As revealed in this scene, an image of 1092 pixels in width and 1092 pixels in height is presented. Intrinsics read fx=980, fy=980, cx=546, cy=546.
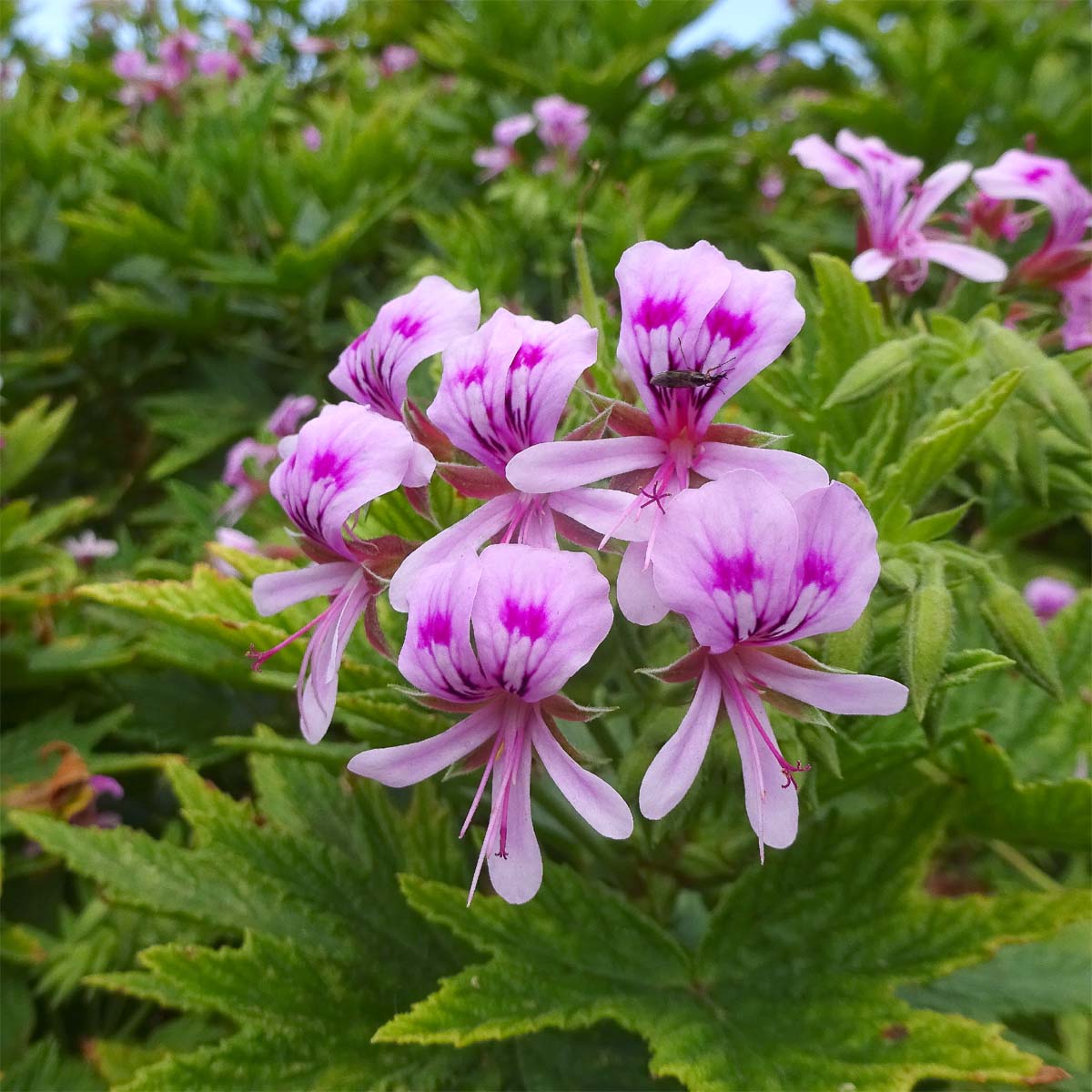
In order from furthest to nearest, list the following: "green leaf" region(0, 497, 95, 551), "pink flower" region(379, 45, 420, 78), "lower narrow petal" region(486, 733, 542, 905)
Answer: "pink flower" region(379, 45, 420, 78) → "green leaf" region(0, 497, 95, 551) → "lower narrow petal" region(486, 733, 542, 905)

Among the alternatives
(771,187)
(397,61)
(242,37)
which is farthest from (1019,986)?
(242,37)

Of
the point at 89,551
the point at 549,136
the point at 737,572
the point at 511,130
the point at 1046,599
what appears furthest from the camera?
the point at 549,136

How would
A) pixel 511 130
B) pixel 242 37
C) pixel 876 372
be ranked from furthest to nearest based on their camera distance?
pixel 242 37 < pixel 511 130 < pixel 876 372

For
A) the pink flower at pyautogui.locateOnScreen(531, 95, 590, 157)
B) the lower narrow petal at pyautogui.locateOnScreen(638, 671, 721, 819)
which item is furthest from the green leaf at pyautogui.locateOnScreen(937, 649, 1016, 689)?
the pink flower at pyautogui.locateOnScreen(531, 95, 590, 157)

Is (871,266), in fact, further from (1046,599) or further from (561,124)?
(561,124)

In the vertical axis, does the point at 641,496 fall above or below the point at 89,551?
above

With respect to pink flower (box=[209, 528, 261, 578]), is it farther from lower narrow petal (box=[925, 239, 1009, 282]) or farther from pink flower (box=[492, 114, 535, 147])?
pink flower (box=[492, 114, 535, 147])

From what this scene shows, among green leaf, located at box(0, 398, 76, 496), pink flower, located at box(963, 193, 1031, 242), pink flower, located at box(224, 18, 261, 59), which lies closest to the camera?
pink flower, located at box(963, 193, 1031, 242)
